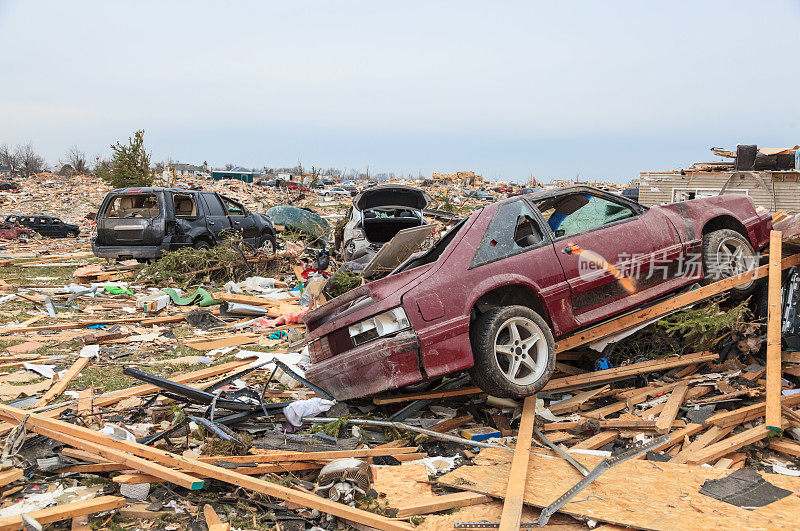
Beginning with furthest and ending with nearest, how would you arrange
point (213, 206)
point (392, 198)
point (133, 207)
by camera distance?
point (213, 206) < point (133, 207) < point (392, 198)

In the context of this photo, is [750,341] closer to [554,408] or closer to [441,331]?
[554,408]

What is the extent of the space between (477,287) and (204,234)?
31.5 feet

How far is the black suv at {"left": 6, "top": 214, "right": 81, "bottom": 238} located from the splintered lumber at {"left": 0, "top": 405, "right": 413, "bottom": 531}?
21442 millimetres

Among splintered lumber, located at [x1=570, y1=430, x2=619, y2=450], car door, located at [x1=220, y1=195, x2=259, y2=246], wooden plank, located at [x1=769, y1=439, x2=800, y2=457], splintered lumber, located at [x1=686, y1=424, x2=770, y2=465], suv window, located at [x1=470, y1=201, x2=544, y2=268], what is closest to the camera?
splintered lumber, located at [x1=686, y1=424, x2=770, y2=465]

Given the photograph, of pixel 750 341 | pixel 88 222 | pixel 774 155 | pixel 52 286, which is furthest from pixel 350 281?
pixel 88 222

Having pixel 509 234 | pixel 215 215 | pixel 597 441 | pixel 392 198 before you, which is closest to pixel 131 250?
pixel 215 215

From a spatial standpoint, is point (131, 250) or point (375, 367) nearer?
point (375, 367)

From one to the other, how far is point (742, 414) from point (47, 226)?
24615 mm

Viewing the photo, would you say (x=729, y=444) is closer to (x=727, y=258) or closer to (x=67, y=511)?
(x=727, y=258)

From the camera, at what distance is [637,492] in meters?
3.43

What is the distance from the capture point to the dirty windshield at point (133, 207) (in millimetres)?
12315

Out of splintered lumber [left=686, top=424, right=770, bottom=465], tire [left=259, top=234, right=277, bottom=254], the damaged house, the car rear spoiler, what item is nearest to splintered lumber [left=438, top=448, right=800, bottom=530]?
splintered lumber [left=686, top=424, right=770, bottom=465]

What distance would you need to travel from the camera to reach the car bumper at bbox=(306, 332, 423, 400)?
4.34 metres

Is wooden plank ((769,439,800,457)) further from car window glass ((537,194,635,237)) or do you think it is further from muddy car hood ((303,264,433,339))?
muddy car hood ((303,264,433,339))
